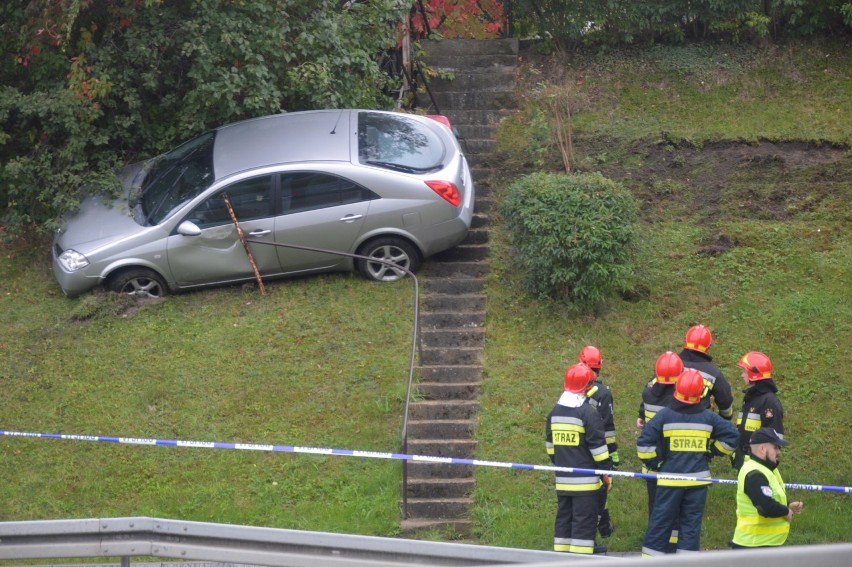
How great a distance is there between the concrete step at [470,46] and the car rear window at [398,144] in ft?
12.0

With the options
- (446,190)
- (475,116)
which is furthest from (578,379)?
(475,116)

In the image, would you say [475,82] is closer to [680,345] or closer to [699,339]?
[680,345]

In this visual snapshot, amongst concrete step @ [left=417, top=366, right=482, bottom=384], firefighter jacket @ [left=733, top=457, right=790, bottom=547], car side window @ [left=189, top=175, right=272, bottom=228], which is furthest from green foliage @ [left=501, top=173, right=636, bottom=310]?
firefighter jacket @ [left=733, top=457, right=790, bottom=547]

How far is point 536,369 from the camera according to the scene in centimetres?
1024

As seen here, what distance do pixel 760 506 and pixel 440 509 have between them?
2.78 metres

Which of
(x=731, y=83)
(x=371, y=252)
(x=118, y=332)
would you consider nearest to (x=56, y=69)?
(x=118, y=332)

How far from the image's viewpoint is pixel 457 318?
36.2 ft

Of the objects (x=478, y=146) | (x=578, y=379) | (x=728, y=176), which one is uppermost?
(x=478, y=146)

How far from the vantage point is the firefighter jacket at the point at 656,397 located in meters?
8.21

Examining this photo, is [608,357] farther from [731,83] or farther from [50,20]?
[50,20]

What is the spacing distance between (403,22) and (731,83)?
14.6 ft

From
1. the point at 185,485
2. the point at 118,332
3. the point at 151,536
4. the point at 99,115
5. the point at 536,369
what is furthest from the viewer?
the point at 99,115

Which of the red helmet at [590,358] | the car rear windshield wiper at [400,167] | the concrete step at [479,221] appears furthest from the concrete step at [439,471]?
the concrete step at [479,221]

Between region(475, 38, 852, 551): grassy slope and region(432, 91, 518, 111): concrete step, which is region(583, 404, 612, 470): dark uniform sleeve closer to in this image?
region(475, 38, 852, 551): grassy slope
